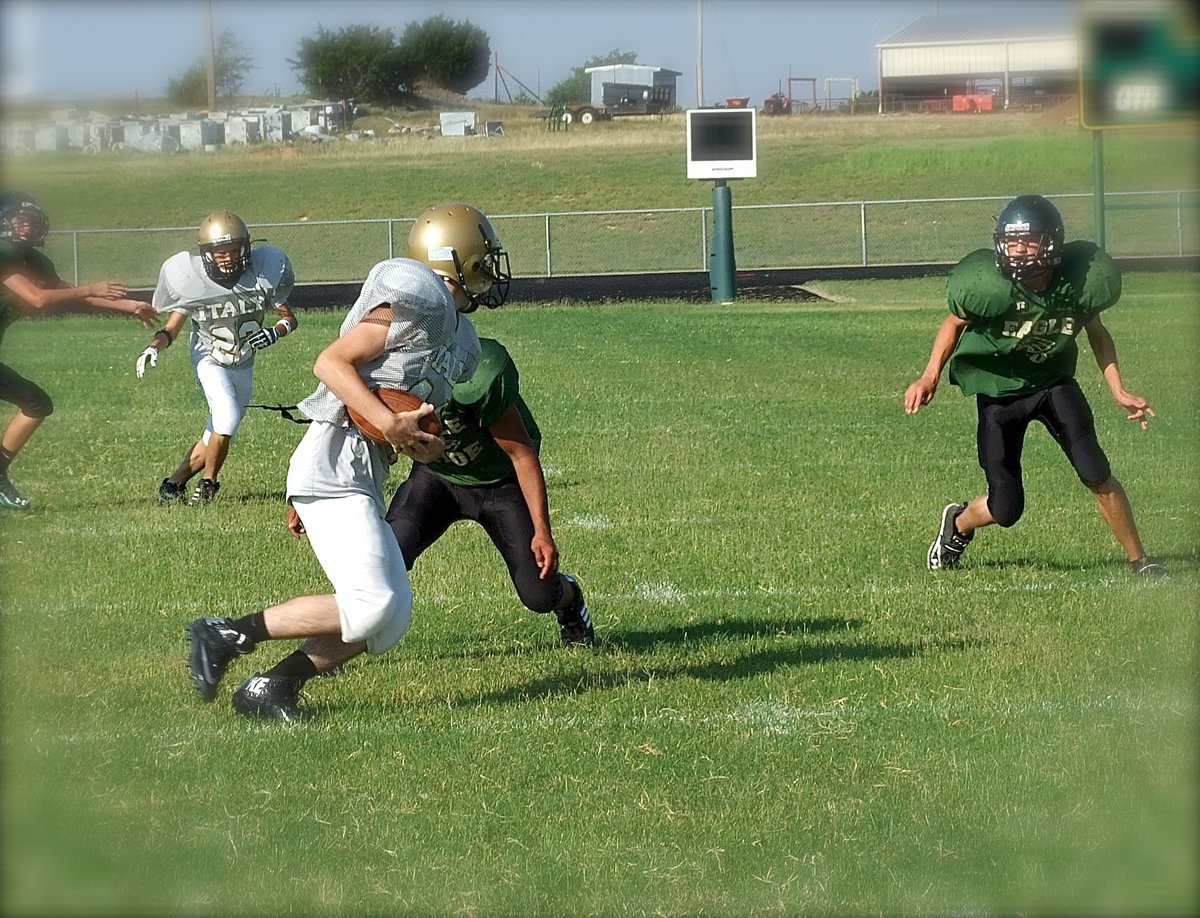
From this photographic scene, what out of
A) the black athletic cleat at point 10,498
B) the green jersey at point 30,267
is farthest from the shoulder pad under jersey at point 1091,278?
the black athletic cleat at point 10,498

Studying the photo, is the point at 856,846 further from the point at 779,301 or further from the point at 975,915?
the point at 779,301

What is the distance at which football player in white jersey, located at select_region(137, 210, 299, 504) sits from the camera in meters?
9.35

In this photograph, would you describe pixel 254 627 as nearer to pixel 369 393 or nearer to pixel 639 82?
pixel 369 393

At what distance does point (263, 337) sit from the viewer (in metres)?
9.45

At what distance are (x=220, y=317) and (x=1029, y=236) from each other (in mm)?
5079

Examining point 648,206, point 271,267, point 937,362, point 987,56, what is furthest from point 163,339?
point 648,206

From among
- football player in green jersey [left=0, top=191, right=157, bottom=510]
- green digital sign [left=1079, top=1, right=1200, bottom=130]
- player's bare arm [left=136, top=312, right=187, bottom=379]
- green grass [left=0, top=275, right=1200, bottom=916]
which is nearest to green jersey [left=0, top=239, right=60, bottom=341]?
football player in green jersey [left=0, top=191, right=157, bottom=510]

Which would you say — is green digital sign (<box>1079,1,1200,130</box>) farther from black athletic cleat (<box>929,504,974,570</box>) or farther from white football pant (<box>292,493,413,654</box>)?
black athletic cleat (<box>929,504,974,570</box>)

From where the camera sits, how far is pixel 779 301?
24281 mm

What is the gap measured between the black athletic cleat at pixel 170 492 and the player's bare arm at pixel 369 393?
17.7 ft

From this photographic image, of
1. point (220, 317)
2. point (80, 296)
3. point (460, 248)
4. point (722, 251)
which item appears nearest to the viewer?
point (460, 248)

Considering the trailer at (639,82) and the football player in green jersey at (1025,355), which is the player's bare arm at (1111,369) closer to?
the football player in green jersey at (1025,355)

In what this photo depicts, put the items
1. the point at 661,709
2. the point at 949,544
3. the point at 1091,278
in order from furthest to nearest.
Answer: the point at 949,544
the point at 1091,278
the point at 661,709

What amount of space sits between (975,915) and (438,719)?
2311mm
